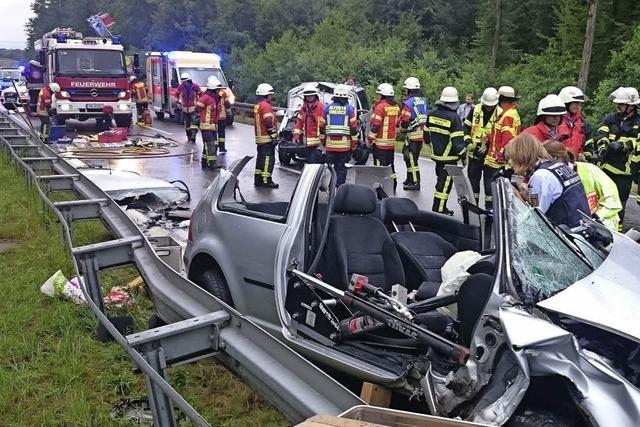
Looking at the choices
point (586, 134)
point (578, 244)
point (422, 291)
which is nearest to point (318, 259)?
point (422, 291)

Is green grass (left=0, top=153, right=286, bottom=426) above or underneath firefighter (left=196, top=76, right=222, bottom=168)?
underneath

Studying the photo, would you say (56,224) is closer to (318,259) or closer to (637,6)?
(318,259)

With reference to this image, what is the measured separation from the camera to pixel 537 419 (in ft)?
8.43

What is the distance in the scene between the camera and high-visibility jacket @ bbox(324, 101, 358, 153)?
34.3ft

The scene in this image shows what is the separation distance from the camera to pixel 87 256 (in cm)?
441

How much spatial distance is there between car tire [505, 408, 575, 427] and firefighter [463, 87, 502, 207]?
6.43 m

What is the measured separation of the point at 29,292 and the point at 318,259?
9.21ft

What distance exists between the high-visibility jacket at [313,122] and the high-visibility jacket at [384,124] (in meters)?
0.86

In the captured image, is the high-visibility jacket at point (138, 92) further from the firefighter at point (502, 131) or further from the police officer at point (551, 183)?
the police officer at point (551, 183)

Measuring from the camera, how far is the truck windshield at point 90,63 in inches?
738

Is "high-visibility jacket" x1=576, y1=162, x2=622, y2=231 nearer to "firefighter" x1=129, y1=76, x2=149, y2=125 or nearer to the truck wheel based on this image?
the truck wheel

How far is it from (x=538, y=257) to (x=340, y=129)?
297 inches

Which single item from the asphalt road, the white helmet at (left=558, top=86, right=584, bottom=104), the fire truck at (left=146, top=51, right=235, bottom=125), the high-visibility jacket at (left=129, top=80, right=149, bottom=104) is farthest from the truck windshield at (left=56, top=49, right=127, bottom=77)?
the white helmet at (left=558, top=86, right=584, bottom=104)

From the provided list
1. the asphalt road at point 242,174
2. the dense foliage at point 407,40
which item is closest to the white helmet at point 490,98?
the asphalt road at point 242,174
